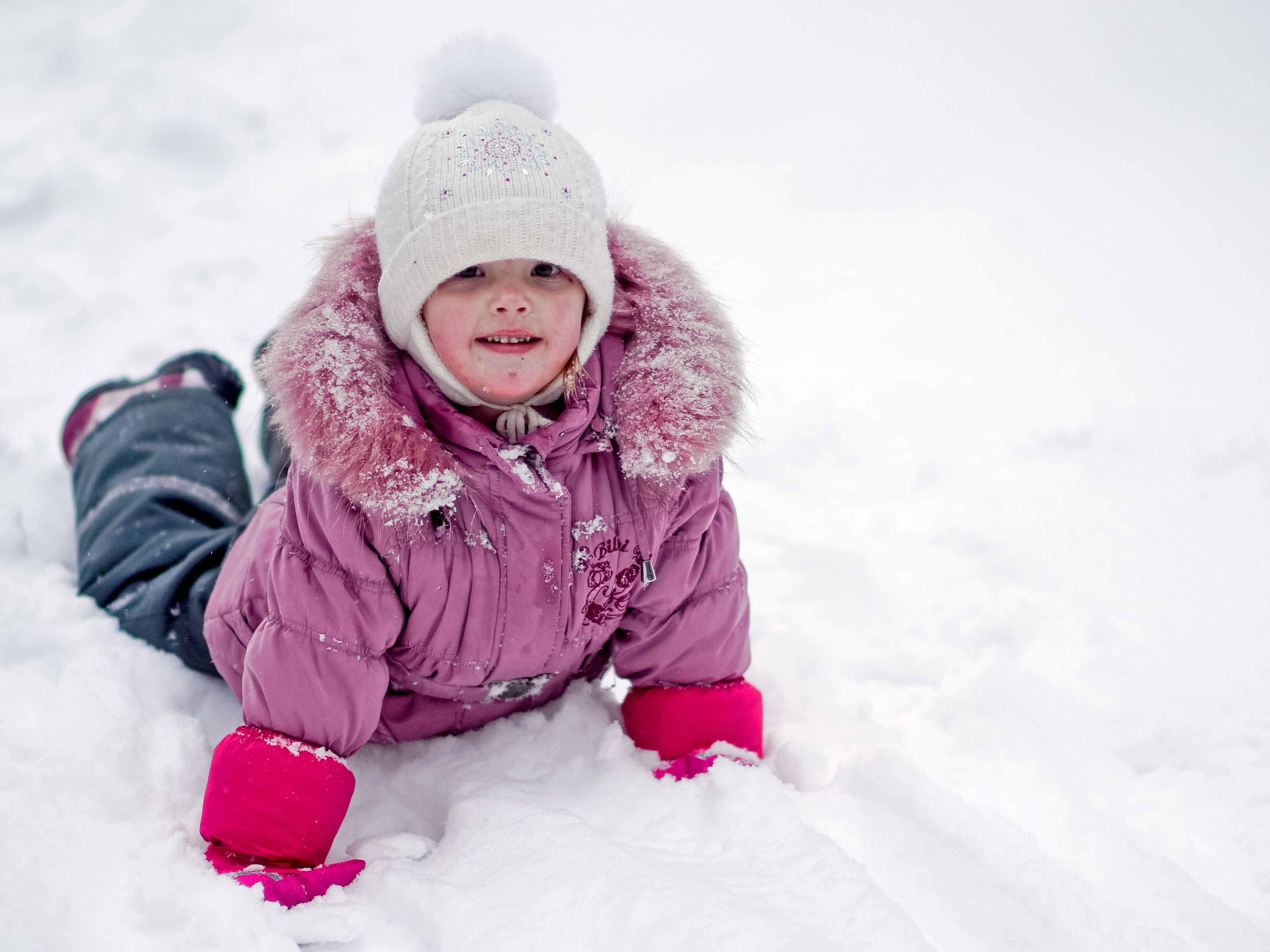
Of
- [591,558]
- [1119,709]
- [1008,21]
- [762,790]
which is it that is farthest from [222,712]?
[1008,21]

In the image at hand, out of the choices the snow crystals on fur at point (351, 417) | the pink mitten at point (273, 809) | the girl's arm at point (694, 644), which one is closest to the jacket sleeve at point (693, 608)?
the girl's arm at point (694, 644)

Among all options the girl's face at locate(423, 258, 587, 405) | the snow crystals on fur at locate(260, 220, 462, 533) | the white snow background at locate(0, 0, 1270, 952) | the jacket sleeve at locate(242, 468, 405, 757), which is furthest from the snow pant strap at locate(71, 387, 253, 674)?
the girl's face at locate(423, 258, 587, 405)

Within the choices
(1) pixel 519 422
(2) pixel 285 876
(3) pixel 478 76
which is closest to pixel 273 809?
(2) pixel 285 876

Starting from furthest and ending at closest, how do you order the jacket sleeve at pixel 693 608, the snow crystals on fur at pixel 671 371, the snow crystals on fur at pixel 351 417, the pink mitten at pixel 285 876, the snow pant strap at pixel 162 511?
the snow pant strap at pixel 162 511 < the jacket sleeve at pixel 693 608 < the snow crystals on fur at pixel 671 371 < the snow crystals on fur at pixel 351 417 < the pink mitten at pixel 285 876

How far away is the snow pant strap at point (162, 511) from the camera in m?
1.52

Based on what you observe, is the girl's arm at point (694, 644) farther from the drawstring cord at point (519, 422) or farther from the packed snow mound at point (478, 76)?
the packed snow mound at point (478, 76)

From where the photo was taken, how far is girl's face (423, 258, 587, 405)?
119 centimetres

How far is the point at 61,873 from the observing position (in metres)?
0.99

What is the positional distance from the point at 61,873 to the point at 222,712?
1.54 ft

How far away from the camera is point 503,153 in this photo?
3.95 ft

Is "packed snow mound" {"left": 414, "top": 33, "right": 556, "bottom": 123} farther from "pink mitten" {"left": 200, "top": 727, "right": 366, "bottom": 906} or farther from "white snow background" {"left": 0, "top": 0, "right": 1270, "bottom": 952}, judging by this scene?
"pink mitten" {"left": 200, "top": 727, "right": 366, "bottom": 906}

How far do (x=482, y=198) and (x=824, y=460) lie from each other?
1.33 meters

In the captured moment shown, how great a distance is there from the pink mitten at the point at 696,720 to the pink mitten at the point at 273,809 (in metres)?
0.46

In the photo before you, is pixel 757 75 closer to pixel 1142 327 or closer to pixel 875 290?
pixel 875 290
